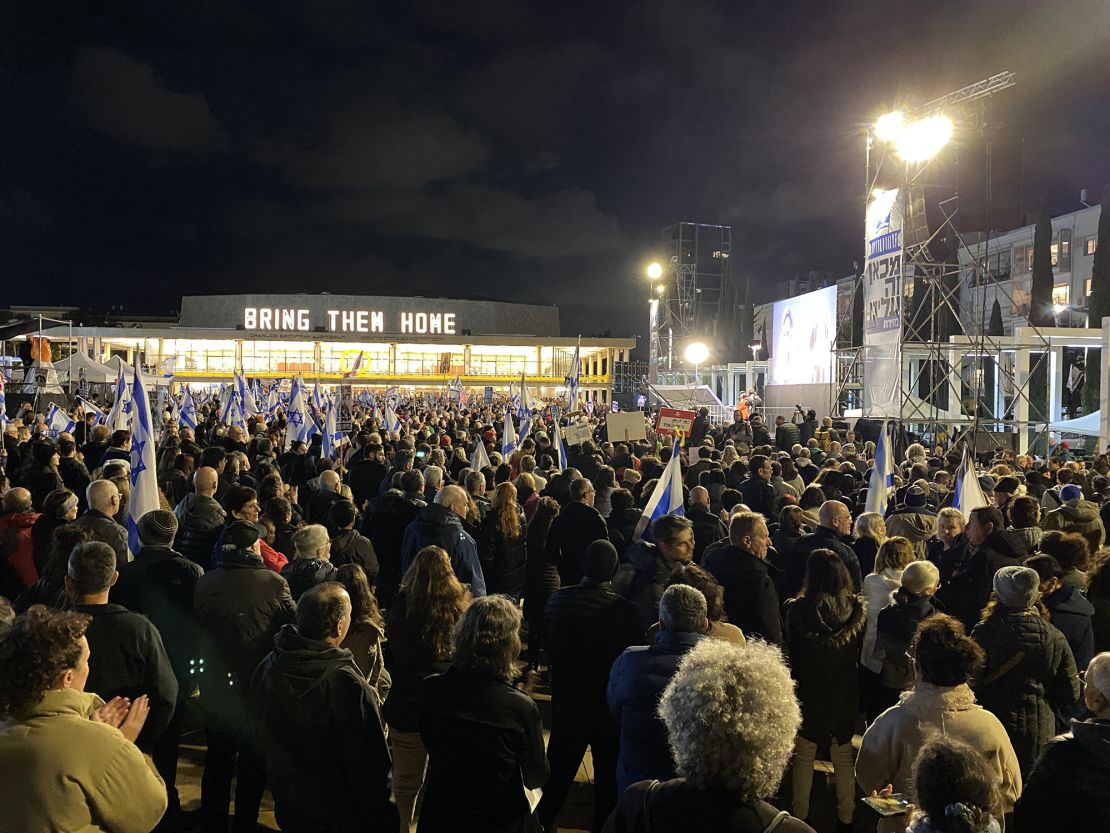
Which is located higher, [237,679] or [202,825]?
[237,679]

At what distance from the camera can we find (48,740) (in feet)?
8.13

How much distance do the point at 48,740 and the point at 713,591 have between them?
A: 282 cm

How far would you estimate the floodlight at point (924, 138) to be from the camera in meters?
19.1

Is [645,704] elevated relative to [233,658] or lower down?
elevated

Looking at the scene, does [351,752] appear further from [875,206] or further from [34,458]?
[875,206]

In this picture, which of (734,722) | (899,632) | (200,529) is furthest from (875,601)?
(200,529)

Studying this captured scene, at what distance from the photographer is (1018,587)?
419 centimetres

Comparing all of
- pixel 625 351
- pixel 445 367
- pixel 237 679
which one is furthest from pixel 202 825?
pixel 625 351

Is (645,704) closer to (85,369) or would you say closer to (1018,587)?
(1018,587)

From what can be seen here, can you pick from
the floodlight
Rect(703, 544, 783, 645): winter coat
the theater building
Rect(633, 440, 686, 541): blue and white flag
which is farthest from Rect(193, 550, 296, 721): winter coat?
the theater building

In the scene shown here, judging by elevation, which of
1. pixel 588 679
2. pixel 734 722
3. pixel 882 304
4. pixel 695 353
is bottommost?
pixel 588 679

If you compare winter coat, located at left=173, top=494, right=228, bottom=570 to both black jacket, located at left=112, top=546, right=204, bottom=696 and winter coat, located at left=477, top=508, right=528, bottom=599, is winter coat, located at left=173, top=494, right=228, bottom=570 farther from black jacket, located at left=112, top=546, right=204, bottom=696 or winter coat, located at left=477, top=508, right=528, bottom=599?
winter coat, located at left=477, top=508, right=528, bottom=599

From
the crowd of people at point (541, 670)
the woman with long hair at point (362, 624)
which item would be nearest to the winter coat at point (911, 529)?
the crowd of people at point (541, 670)

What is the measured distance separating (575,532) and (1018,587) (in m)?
3.63
